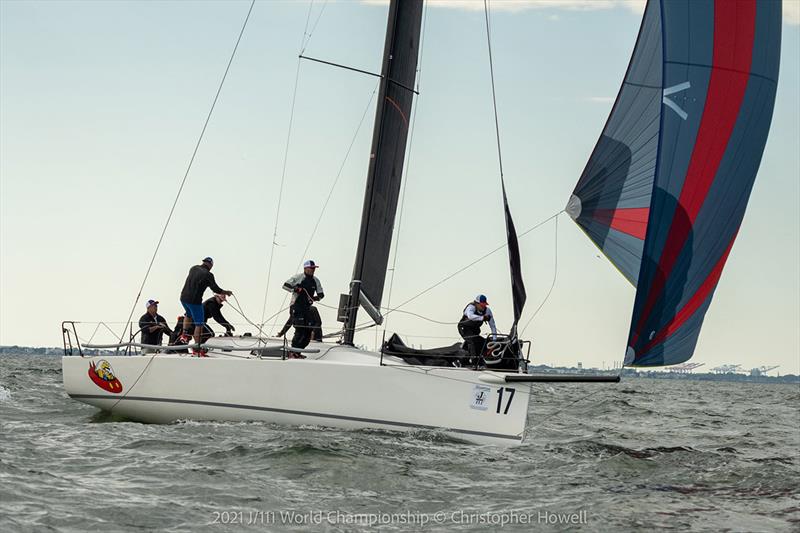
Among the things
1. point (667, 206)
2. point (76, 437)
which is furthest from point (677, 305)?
point (76, 437)

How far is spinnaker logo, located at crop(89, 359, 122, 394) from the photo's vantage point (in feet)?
39.7

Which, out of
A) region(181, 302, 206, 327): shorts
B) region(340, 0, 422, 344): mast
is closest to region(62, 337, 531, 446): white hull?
region(181, 302, 206, 327): shorts

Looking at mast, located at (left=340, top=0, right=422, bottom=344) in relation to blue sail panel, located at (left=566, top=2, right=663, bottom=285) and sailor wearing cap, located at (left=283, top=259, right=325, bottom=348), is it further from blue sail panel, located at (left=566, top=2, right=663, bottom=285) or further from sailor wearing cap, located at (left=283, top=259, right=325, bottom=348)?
blue sail panel, located at (left=566, top=2, right=663, bottom=285)

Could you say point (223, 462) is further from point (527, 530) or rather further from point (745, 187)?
point (745, 187)

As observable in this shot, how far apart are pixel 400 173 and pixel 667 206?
174 inches

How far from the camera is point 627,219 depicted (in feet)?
34.5

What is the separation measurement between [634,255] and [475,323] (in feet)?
6.86

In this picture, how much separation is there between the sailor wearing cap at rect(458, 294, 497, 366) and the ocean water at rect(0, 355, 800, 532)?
130cm

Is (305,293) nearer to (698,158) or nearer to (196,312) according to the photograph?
(196,312)

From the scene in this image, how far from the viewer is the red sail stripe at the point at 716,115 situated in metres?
9.77

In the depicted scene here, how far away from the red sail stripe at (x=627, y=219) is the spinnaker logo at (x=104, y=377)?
6.07 m

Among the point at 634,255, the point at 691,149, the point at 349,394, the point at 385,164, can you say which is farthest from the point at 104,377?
the point at 691,149

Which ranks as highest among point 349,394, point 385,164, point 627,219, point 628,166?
point 385,164

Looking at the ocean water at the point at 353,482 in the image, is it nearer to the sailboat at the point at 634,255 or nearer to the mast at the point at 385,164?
the sailboat at the point at 634,255
